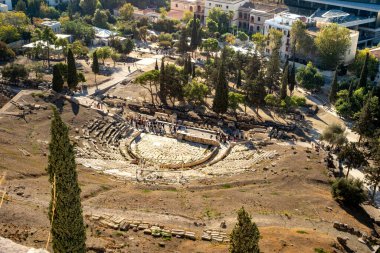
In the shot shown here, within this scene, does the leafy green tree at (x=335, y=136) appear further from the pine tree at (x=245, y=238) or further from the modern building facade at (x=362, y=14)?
the modern building facade at (x=362, y=14)

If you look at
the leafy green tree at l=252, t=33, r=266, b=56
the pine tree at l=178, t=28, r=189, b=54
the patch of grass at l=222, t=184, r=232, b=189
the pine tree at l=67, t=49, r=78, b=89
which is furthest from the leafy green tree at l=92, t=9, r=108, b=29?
the patch of grass at l=222, t=184, r=232, b=189

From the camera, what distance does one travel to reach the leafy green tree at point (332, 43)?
274ft

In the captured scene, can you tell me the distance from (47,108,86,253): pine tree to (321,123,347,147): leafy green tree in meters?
39.9

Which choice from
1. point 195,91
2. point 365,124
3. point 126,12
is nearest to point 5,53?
point 195,91

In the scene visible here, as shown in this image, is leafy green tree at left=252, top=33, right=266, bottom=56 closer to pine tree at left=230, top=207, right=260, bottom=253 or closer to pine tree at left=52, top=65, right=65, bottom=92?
pine tree at left=52, top=65, right=65, bottom=92

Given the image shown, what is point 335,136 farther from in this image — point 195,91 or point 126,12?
point 126,12

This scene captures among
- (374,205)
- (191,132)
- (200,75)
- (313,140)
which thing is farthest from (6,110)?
(374,205)

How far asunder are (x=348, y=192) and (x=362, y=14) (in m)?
77.6

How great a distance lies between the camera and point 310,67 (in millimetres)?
80000

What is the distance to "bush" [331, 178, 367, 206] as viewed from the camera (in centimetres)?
4178

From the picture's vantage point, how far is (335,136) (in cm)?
5491

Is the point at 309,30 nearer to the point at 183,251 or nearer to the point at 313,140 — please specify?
the point at 313,140

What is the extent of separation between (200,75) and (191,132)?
20.2m

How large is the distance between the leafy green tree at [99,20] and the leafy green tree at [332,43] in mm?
53834
